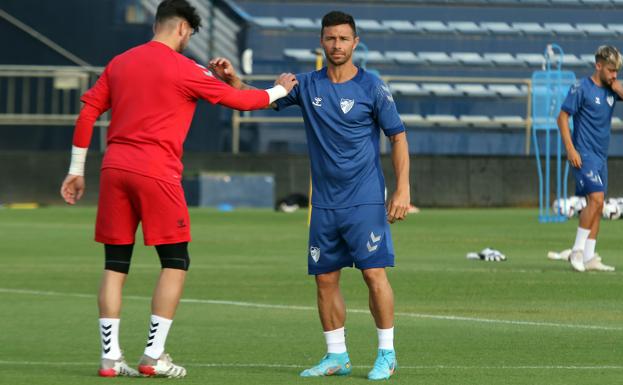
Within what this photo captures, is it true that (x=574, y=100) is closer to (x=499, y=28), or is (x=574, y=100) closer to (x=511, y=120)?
(x=511, y=120)

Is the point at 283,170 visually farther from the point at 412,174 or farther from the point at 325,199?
the point at 325,199

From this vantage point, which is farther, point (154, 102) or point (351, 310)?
point (351, 310)

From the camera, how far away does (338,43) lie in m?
8.49

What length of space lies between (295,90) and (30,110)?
Result: 27038 millimetres

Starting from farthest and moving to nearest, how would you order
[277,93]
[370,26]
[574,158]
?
[370,26] < [574,158] < [277,93]

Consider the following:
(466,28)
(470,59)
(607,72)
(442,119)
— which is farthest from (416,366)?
(466,28)

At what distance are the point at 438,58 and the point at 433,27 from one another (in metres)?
1.14

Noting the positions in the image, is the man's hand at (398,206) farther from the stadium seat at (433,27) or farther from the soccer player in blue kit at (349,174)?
the stadium seat at (433,27)

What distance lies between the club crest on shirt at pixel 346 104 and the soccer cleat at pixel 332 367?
4.20ft

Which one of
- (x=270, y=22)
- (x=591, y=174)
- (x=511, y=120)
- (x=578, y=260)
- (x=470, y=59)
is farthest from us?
(x=470, y=59)

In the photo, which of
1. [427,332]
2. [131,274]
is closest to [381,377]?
[427,332]

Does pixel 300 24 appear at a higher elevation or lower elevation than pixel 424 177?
higher

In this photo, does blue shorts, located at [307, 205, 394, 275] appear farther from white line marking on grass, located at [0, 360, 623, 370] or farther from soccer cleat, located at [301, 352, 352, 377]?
white line marking on grass, located at [0, 360, 623, 370]

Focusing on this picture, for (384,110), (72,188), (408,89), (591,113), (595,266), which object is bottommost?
(595,266)
